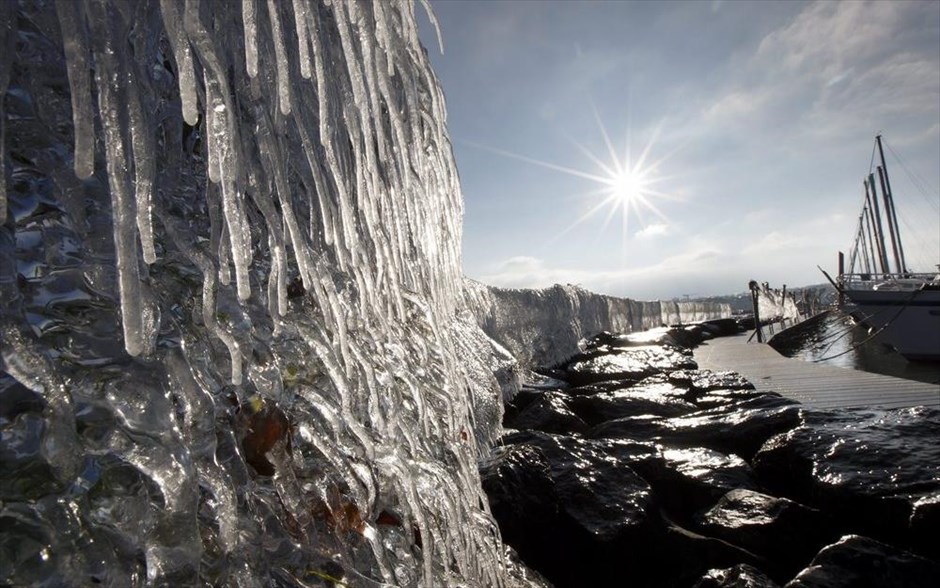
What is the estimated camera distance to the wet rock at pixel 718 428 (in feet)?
19.2

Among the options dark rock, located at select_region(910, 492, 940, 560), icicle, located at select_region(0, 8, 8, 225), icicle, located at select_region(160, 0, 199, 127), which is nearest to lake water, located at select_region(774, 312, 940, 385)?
dark rock, located at select_region(910, 492, 940, 560)

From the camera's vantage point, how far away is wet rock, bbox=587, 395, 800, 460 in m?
5.87

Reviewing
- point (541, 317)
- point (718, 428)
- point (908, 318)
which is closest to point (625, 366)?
point (541, 317)

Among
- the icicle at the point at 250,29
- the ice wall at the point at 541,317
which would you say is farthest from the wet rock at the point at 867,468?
the ice wall at the point at 541,317

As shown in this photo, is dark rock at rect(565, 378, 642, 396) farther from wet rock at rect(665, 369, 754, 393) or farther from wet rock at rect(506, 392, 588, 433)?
wet rock at rect(506, 392, 588, 433)

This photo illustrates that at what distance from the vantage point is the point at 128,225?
4.02 feet

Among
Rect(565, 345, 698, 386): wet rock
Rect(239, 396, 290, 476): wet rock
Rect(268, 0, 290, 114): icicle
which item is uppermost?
Result: Rect(268, 0, 290, 114): icicle

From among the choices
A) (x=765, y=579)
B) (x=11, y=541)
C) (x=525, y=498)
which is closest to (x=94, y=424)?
(x=11, y=541)

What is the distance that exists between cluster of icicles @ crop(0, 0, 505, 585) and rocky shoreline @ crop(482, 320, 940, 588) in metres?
0.97

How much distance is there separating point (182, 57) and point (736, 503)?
456cm

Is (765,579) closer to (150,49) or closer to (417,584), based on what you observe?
(417,584)

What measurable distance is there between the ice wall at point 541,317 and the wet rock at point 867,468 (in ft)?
16.9

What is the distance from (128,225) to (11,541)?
0.74m

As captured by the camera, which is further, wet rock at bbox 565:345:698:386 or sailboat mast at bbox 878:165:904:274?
sailboat mast at bbox 878:165:904:274
